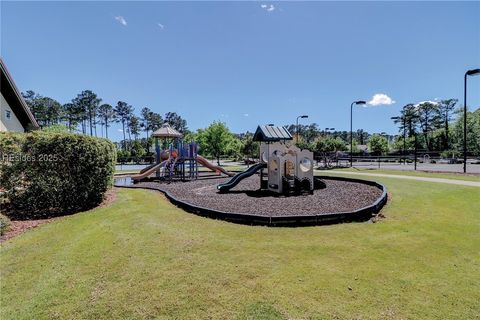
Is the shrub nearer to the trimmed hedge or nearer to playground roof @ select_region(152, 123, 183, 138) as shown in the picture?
the trimmed hedge

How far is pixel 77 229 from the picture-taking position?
792 cm

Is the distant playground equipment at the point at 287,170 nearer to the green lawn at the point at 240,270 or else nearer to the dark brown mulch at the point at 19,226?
the green lawn at the point at 240,270

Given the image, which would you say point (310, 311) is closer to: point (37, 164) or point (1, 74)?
point (37, 164)

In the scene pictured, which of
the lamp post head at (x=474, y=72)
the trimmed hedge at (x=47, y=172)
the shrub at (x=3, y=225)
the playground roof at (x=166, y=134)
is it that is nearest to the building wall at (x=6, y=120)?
the trimmed hedge at (x=47, y=172)

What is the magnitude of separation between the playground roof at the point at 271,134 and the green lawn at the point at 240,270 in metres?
9.10

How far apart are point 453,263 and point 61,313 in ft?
23.1

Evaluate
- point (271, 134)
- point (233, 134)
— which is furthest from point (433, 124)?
point (271, 134)

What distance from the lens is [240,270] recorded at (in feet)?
17.1

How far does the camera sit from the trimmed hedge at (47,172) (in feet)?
31.2

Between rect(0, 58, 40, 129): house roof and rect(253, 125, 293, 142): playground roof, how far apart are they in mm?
15584

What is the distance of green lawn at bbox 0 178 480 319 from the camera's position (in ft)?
13.6

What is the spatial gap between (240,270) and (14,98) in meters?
20.7

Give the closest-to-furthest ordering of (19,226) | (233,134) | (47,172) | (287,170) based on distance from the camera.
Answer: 1. (19,226)
2. (47,172)
3. (287,170)
4. (233,134)

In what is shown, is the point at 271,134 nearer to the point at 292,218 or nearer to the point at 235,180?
the point at 235,180
